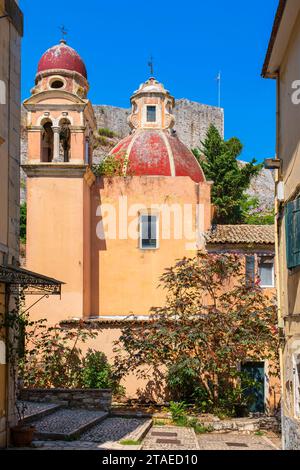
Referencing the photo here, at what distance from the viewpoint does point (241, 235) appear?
24.9 m

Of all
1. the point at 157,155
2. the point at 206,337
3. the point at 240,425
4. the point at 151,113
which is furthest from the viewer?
the point at 151,113

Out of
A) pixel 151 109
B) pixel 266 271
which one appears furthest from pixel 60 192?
pixel 151 109

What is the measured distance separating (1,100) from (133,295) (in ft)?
43.2

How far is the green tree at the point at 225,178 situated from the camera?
40062 millimetres

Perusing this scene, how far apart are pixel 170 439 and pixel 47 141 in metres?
14.2

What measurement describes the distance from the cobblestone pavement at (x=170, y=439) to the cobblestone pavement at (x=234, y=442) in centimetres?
27

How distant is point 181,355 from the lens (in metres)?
20.9

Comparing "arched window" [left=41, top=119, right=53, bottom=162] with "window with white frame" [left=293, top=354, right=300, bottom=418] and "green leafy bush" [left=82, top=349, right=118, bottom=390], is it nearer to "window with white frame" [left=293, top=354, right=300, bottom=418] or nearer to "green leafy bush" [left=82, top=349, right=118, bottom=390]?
"green leafy bush" [left=82, top=349, right=118, bottom=390]

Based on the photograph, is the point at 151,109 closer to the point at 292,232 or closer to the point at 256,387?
the point at 256,387

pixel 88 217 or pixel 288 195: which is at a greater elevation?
pixel 88 217

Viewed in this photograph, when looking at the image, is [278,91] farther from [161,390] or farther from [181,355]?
[161,390]

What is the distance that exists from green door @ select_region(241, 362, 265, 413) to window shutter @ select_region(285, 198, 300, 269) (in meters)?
10.9

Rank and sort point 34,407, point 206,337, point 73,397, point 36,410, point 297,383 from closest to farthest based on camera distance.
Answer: point 297,383 < point 36,410 < point 34,407 < point 73,397 < point 206,337

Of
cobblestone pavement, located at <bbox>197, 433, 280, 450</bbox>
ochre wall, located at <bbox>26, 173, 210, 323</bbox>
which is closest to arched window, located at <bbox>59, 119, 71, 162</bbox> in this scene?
ochre wall, located at <bbox>26, 173, 210, 323</bbox>
